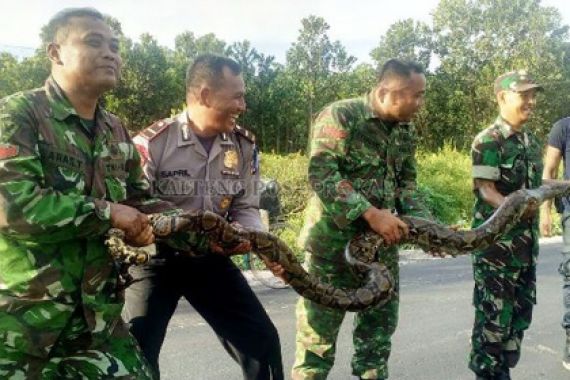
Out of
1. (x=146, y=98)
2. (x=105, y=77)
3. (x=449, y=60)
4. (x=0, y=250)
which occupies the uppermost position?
(x=449, y=60)

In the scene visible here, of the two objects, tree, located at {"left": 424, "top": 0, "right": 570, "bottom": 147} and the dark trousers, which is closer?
the dark trousers

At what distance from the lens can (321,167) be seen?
11.5ft

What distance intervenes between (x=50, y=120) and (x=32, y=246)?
502mm

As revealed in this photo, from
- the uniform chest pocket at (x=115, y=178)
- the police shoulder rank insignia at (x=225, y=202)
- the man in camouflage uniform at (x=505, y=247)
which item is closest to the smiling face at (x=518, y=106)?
the man in camouflage uniform at (x=505, y=247)

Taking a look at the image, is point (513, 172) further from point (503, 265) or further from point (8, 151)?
point (8, 151)

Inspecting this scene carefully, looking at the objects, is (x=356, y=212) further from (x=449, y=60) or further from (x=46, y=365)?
(x=449, y=60)

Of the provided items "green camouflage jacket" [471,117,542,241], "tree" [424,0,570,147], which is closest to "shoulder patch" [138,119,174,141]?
"green camouflage jacket" [471,117,542,241]

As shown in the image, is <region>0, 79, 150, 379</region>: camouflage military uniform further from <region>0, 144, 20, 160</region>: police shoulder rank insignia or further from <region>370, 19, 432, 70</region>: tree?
<region>370, 19, 432, 70</region>: tree

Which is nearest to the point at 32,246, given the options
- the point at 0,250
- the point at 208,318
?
the point at 0,250

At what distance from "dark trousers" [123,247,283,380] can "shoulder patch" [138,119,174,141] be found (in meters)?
0.61

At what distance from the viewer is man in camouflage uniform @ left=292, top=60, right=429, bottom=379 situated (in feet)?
11.4

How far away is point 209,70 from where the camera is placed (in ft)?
10.3

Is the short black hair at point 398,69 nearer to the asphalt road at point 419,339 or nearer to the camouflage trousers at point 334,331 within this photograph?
the camouflage trousers at point 334,331

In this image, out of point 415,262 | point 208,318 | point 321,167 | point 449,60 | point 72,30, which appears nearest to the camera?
point 72,30
